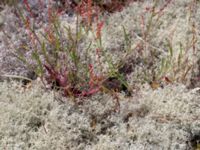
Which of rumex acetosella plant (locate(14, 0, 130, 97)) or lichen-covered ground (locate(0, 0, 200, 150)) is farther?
rumex acetosella plant (locate(14, 0, 130, 97))

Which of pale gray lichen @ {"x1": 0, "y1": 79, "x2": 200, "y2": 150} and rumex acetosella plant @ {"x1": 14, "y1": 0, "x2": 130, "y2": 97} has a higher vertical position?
rumex acetosella plant @ {"x1": 14, "y1": 0, "x2": 130, "y2": 97}

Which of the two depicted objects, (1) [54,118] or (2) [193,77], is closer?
(1) [54,118]

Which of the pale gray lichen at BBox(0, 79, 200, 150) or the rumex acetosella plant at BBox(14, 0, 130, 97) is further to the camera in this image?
the rumex acetosella plant at BBox(14, 0, 130, 97)

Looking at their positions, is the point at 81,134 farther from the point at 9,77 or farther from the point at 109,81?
the point at 9,77

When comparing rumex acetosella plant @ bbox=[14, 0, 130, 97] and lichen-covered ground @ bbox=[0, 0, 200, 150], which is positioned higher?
rumex acetosella plant @ bbox=[14, 0, 130, 97]

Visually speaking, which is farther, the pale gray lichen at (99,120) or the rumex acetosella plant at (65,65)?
the rumex acetosella plant at (65,65)

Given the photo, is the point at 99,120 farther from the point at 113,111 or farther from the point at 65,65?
the point at 65,65

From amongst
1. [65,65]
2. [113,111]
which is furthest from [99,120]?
[65,65]

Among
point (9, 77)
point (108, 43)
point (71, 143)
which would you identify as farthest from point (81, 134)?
point (108, 43)
